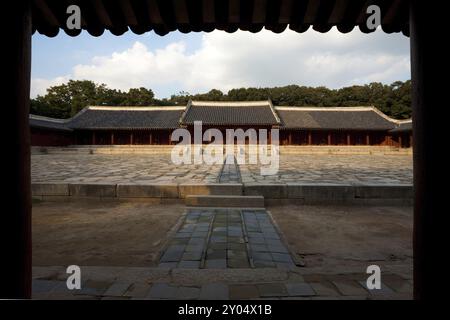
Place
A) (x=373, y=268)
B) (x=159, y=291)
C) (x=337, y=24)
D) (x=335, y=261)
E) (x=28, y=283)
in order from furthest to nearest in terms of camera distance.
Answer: (x=335, y=261) → (x=373, y=268) → (x=337, y=24) → (x=159, y=291) → (x=28, y=283)

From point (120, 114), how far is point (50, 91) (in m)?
30.2

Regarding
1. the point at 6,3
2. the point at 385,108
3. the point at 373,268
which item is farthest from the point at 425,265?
the point at 385,108

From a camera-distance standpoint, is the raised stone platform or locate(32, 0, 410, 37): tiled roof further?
the raised stone platform

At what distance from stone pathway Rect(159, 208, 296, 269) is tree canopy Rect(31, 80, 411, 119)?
47776 millimetres

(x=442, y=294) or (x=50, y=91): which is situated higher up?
(x=50, y=91)

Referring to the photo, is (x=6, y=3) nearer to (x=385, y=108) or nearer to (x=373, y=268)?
(x=373, y=268)

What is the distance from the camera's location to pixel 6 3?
65.6 inches

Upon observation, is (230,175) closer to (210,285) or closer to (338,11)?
(210,285)

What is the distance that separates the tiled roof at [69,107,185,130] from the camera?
31031mm

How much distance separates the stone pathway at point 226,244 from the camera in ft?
11.0

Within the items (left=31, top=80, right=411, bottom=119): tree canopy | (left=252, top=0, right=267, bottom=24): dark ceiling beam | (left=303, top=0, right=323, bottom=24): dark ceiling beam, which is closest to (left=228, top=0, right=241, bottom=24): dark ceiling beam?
(left=252, top=0, right=267, bottom=24): dark ceiling beam

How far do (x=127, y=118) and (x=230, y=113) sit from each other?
44.8ft

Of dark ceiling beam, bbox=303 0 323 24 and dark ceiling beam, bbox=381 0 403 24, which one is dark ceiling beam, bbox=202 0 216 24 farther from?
dark ceiling beam, bbox=381 0 403 24

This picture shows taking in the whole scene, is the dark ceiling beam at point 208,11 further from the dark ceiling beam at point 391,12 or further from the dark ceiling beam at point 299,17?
the dark ceiling beam at point 391,12
